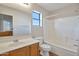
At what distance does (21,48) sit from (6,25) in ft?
1.29

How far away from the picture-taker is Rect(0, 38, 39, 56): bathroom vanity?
1198mm

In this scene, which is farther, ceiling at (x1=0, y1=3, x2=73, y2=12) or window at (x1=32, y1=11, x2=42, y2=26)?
window at (x1=32, y1=11, x2=42, y2=26)

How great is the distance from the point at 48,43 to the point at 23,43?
372 mm

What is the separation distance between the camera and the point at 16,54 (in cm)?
122

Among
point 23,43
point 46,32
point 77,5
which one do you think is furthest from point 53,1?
point 23,43

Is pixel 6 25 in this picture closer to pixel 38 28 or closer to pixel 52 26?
pixel 38 28

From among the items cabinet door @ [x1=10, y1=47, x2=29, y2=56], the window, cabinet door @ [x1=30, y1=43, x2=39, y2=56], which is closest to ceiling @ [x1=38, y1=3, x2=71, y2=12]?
the window

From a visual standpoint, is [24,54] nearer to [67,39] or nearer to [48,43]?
[48,43]

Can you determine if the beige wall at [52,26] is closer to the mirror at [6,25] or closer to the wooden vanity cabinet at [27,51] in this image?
the wooden vanity cabinet at [27,51]

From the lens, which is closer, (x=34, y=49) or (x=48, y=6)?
(x=48, y=6)

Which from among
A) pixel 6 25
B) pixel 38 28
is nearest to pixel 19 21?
pixel 6 25

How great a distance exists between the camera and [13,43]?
130 cm

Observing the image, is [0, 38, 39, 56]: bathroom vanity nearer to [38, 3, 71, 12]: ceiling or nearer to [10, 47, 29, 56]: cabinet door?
[10, 47, 29, 56]: cabinet door

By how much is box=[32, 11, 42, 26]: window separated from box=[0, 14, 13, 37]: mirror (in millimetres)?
322
